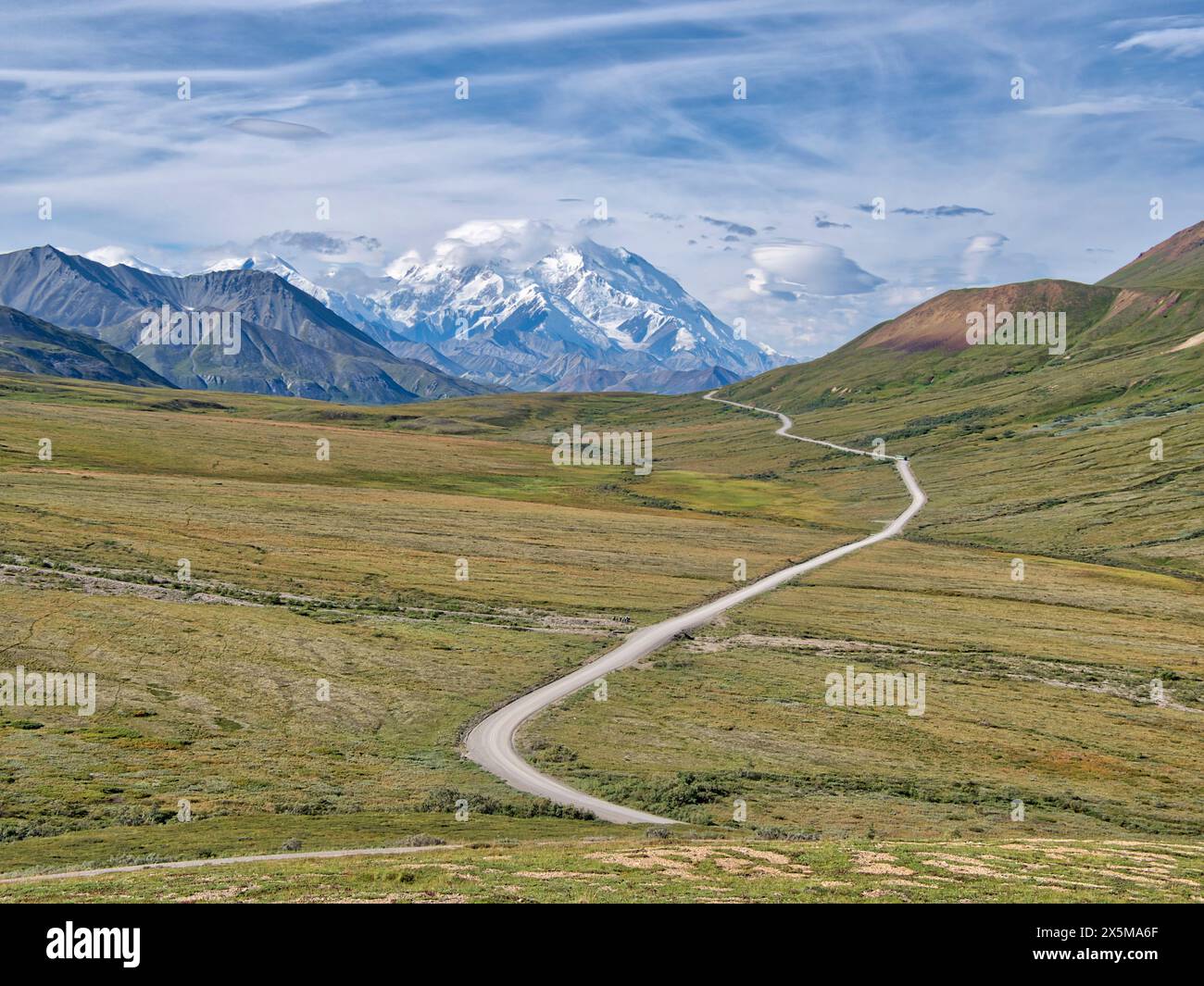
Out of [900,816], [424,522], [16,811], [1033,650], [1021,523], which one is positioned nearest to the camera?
[16,811]

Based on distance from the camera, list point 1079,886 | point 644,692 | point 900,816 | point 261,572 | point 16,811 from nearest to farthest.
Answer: point 1079,886 < point 16,811 < point 900,816 < point 644,692 < point 261,572

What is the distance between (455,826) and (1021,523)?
167m

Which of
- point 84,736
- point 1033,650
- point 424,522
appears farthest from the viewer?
point 424,522

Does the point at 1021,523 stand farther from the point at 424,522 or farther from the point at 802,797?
the point at 802,797

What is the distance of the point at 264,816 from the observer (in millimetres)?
45062

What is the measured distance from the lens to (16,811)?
4281cm

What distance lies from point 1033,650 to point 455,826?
2881 inches

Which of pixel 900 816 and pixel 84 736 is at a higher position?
pixel 84 736
